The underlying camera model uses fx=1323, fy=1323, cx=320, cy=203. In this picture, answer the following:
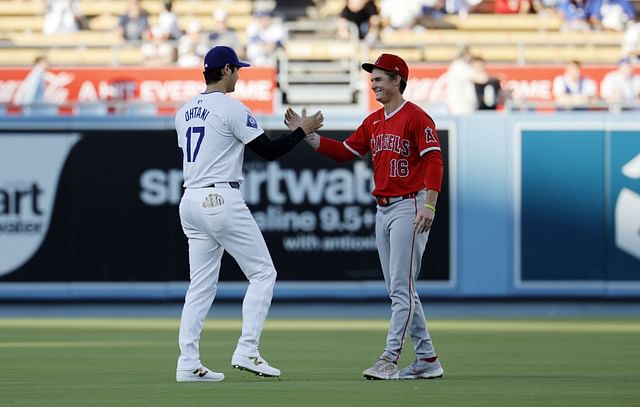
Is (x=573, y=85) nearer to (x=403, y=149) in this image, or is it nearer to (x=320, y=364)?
(x=320, y=364)

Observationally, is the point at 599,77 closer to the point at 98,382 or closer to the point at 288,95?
the point at 288,95

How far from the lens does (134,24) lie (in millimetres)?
23172

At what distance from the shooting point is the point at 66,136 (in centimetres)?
1662

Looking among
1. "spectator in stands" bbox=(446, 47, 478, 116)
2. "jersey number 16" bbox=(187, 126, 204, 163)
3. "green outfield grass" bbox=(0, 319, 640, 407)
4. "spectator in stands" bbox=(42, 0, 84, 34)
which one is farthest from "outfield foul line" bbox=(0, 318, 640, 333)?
"spectator in stands" bbox=(42, 0, 84, 34)

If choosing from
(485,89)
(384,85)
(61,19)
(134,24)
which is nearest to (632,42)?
(485,89)

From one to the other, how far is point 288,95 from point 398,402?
46.3 feet

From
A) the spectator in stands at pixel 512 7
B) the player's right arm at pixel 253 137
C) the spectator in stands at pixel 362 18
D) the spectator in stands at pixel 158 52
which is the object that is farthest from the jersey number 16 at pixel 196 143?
the spectator in stands at pixel 512 7

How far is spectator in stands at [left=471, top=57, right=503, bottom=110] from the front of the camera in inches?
742

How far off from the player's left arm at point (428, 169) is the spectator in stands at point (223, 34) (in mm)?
13116

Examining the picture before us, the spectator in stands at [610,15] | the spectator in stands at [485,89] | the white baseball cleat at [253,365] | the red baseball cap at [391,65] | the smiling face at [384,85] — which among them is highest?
the spectator in stands at [610,15]

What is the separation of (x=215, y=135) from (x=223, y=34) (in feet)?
47.2

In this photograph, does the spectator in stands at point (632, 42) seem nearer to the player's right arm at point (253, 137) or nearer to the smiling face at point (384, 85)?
the smiling face at point (384, 85)

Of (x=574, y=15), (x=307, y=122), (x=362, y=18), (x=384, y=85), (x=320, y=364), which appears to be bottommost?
(x=320, y=364)

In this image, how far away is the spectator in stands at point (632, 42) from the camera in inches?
875
